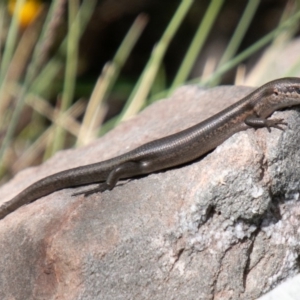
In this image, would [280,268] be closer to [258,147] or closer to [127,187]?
[258,147]

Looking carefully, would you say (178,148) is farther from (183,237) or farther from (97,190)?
(183,237)

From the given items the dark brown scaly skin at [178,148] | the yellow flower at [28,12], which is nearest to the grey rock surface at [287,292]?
the dark brown scaly skin at [178,148]

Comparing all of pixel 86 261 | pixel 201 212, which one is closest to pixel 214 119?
pixel 201 212

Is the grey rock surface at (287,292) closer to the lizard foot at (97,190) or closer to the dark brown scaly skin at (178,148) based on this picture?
the dark brown scaly skin at (178,148)

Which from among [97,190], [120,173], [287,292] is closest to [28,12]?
[120,173]

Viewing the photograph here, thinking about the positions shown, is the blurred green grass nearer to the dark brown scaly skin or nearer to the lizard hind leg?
the dark brown scaly skin

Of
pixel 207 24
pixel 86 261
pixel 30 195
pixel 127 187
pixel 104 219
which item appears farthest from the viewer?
pixel 207 24

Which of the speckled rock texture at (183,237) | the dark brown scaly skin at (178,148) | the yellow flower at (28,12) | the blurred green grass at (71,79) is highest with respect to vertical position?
the yellow flower at (28,12)

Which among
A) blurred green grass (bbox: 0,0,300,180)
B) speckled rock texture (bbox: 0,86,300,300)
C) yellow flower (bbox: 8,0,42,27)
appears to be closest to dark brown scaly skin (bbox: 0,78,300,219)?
speckled rock texture (bbox: 0,86,300,300)
